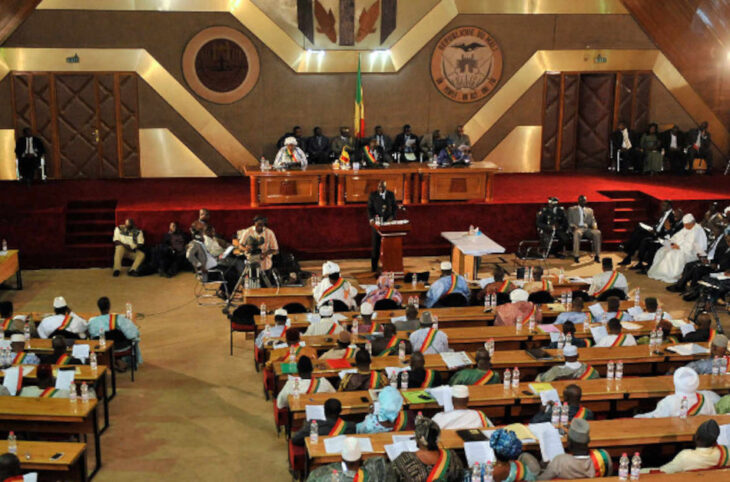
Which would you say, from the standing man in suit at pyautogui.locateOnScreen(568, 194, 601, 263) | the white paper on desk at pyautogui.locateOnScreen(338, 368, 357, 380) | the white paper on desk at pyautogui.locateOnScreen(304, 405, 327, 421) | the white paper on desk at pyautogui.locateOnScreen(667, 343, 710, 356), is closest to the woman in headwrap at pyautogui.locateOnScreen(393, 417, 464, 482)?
the white paper on desk at pyautogui.locateOnScreen(304, 405, 327, 421)

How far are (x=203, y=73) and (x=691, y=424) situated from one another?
49.4 ft

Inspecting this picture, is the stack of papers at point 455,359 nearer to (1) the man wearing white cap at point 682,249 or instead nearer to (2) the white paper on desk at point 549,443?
(2) the white paper on desk at point 549,443

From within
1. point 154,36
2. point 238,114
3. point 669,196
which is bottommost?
point 669,196

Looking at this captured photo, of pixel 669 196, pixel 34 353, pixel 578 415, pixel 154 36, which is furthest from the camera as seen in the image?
pixel 154 36

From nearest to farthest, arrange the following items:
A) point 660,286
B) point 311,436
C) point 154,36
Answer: point 311,436, point 660,286, point 154,36

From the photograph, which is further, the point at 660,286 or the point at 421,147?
the point at 421,147

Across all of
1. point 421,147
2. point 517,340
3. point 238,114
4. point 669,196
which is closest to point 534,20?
point 421,147

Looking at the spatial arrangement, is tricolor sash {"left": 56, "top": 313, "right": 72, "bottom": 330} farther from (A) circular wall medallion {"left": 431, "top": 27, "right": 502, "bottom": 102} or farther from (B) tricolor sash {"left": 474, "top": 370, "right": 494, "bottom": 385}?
(A) circular wall medallion {"left": 431, "top": 27, "right": 502, "bottom": 102}

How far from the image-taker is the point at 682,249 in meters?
14.6

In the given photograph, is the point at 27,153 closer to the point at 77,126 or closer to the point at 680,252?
the point at 77,126

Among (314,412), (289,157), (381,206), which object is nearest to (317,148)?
(289,157)

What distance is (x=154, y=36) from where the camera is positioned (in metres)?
19.3

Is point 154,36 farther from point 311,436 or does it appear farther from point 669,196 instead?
point 311,436

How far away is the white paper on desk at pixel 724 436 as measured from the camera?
272 inches
